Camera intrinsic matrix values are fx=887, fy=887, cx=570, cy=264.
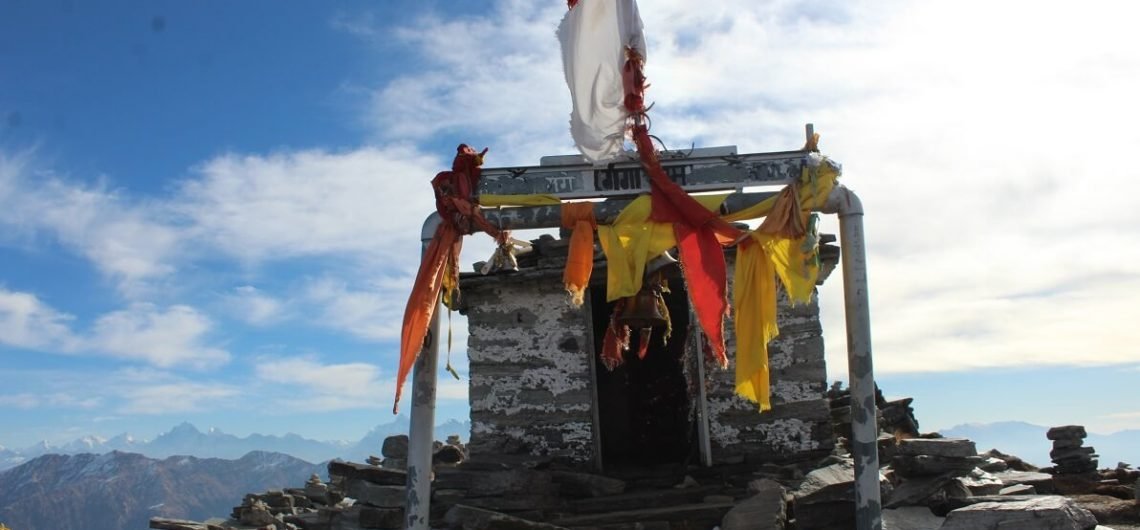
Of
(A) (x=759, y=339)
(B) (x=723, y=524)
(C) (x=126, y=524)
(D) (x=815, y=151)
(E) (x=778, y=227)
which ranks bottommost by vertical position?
(C) (x=126, y=524)

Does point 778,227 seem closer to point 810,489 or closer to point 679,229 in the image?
point 679,229

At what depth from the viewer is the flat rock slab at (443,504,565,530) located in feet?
26.6

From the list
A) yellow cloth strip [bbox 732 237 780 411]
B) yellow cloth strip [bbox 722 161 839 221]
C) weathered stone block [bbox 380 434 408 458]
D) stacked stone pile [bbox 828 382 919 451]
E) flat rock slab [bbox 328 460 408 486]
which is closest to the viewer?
yellow cloth strip [bbox 722 161 839 221]

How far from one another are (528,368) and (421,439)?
492 cm

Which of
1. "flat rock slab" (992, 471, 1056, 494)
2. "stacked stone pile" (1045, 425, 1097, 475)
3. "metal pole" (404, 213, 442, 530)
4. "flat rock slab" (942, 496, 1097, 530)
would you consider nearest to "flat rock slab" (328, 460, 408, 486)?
"metal pole" (404, 213, 442, 530)

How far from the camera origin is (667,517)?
8.78 meters

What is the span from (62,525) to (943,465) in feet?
578

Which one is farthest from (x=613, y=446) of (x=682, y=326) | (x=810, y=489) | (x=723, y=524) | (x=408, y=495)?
(x=408, y=495)

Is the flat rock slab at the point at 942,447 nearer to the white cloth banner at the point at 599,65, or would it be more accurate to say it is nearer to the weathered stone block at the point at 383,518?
the white cloth banner at the point at 599,65

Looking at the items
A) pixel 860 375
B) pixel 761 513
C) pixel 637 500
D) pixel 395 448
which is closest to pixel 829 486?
pixel 761 513

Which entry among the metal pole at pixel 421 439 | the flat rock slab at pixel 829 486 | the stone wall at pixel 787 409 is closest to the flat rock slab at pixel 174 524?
the metal pole at pixel 421 439

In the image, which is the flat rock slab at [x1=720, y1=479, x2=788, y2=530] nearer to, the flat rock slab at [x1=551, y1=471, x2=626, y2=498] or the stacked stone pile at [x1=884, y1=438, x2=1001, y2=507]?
the stacked stone pile at [x1=884, y1=438, x2=1001, y2=507]

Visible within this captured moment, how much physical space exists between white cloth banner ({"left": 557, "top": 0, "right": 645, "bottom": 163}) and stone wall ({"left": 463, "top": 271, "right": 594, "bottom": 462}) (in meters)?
4.62

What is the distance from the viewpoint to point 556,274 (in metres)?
11.9
